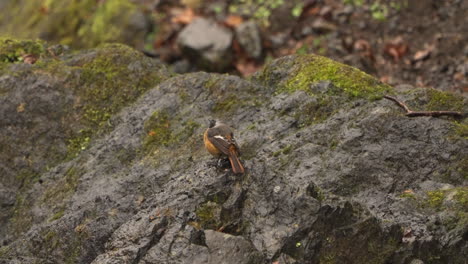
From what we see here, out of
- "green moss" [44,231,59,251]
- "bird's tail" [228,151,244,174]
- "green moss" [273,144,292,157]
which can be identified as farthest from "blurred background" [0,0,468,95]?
"green moss" [44,231,59,251]

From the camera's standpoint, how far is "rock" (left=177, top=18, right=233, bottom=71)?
11.1m

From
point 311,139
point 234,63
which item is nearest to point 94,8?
point 234,63

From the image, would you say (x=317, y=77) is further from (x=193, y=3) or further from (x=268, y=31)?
(x=193, y=3)

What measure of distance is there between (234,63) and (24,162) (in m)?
5.71

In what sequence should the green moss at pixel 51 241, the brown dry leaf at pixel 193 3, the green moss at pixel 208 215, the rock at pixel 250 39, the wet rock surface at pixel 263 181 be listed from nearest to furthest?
the wet rock surface at pixel 263 181
the green moss at pixel 208 215
the green moss at pixel 51 241
the rock at pixel 250 39
the brown dry leaf at pixel 193 3

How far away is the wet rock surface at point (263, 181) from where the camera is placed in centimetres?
449

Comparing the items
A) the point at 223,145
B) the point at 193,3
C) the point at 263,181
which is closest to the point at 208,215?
the point at 263,181

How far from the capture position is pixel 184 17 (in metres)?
12.0

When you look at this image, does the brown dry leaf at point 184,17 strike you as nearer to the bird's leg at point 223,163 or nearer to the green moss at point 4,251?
the bird's leg at point 223,163

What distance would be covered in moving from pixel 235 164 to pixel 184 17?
25.0ft

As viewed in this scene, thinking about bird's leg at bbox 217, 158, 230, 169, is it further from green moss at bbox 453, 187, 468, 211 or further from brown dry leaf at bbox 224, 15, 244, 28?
brown dry leaf at bbox 224, 15, 244, 28

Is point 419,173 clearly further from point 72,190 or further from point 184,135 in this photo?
point 72,190

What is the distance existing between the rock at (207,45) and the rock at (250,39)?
0.76ft

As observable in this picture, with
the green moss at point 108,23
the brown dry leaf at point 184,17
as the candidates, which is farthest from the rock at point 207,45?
the green moss at point 108,23
